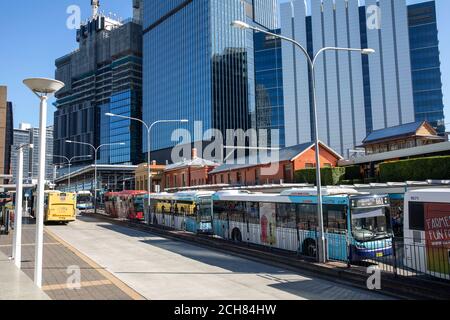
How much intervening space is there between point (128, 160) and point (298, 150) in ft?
377

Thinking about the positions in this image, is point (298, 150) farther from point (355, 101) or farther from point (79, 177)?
point (355, 101)

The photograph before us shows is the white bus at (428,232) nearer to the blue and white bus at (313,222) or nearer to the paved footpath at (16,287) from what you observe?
the blue and white bus at (313,222)

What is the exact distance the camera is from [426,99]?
357 ft

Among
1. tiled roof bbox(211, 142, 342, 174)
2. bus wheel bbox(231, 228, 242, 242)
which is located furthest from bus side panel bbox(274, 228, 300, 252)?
tiled roof bbox(211, 142, 342, 174)

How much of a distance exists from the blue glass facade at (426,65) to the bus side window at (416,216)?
103004 mm

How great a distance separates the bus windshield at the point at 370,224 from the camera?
15.6 metres

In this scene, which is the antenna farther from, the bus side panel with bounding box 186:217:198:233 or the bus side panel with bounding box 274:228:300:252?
the bus side panel with bounding box 274:228:300:252

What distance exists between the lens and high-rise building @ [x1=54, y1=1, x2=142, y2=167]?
157000 millimetres

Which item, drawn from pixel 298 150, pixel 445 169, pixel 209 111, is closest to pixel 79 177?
pixel 209 111

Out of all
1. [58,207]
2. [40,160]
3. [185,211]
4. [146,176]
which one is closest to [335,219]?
[40,160]

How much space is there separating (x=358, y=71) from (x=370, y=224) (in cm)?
11337

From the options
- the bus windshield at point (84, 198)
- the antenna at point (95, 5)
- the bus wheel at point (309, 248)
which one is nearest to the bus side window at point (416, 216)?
the bus wheel at point (309, 248)

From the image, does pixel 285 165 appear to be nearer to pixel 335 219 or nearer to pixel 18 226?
pixel 335 219

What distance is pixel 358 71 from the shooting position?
12062 cm
